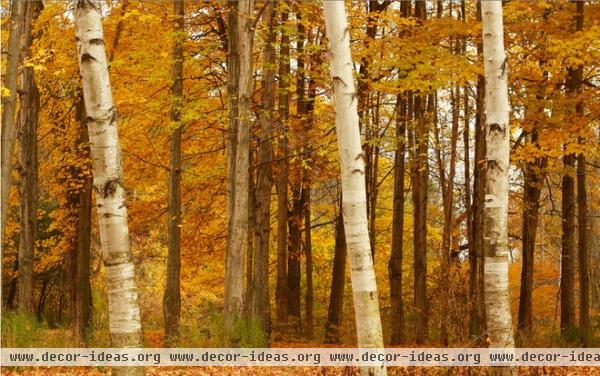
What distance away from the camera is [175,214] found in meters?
13.4

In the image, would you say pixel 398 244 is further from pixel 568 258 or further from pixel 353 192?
pixel 353 192

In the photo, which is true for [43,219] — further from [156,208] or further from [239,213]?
[239,213]

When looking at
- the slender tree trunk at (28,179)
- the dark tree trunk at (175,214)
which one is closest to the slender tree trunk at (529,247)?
the dark tree trunk at (175,214)

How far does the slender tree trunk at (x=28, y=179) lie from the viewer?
15203 mm

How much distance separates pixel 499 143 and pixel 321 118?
9.74 metres

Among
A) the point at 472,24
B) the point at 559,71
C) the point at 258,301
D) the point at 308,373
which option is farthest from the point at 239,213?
the point at 559,71

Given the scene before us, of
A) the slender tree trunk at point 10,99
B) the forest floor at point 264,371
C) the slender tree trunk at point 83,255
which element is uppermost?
the slender tree trunk at point 10,99

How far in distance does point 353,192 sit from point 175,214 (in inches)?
304

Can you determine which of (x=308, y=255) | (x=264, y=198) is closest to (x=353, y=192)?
(x=264, y=198)

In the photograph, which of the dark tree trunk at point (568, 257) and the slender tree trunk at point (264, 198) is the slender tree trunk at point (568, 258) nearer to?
the dark tree trunk at point (568, 257)

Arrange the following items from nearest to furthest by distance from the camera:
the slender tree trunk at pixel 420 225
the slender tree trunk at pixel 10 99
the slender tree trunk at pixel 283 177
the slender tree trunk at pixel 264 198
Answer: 1. the slender tree trunk at pixel 10 99
2. the slender tree trunk at pixel 264 198
3. the slender tree trunk at pixel 283 177
4. the slender tree trunk at pixel 420 225

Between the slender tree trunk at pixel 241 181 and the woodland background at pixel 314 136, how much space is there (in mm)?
514

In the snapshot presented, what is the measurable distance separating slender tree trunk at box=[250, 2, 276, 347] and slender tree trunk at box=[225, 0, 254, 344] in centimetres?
119

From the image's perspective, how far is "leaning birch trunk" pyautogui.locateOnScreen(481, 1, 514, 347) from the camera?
6.99 m
